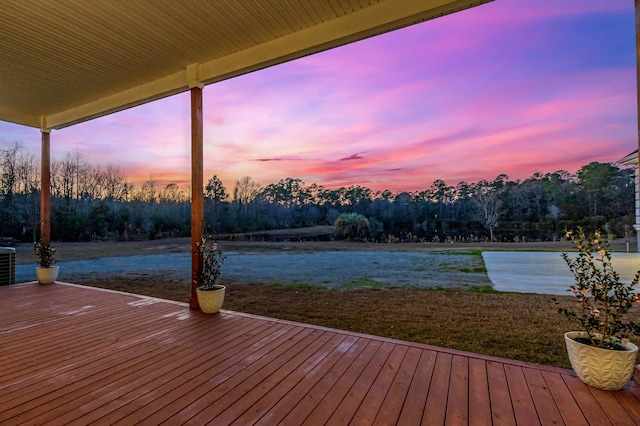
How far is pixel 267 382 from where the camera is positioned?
1964 mm

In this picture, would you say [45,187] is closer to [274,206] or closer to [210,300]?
[210,300]

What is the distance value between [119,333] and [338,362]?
2.09 m

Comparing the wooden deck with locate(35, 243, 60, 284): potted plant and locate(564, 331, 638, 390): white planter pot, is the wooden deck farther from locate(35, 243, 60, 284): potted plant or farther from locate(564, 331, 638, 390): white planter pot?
locate(35, 243, 60, 284): potted plant

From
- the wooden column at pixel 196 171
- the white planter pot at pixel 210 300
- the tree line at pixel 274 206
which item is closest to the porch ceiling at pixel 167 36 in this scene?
the wooden column at pixel 196 171

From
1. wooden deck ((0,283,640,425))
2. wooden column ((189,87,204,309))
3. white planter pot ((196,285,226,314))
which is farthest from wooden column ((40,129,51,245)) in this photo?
white planter pot ((196,285,226,314))

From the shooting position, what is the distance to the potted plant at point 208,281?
341 centimetres

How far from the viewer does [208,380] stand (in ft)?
6.56

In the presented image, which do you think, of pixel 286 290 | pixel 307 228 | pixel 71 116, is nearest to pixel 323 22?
pixel 286 290

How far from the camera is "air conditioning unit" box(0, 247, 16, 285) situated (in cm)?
504

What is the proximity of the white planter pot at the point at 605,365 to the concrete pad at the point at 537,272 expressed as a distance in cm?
316

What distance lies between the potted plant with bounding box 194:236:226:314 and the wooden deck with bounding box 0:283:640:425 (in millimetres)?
421

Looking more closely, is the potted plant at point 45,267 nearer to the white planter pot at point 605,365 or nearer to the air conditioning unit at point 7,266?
the air conditioning unit at point 7,266

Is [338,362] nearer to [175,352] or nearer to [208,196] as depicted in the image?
[175,352]

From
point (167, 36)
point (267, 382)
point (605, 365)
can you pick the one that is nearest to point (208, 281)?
point (267, 382)
